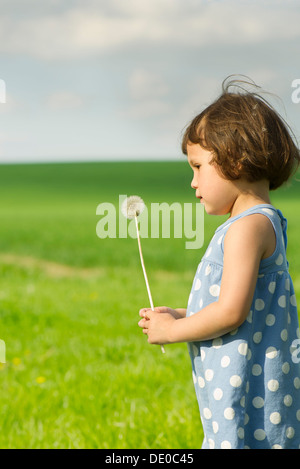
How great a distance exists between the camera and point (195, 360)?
7.09 ft

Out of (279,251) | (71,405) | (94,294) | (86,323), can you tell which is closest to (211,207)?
(279,251)

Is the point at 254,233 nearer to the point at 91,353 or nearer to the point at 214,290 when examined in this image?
the point at 214,290

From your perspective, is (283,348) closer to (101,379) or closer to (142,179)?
(101,379)

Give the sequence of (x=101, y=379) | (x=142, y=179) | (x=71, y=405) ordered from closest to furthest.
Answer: (x=71, y=405) < (x=101, y=379) < (x=142, y=179)

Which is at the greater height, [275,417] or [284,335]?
[284,335]

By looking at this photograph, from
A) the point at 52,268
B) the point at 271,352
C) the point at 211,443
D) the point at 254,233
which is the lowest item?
the point at 211,443

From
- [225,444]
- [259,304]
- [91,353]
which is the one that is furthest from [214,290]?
[91,353]

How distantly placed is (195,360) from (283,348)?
0.30 metres

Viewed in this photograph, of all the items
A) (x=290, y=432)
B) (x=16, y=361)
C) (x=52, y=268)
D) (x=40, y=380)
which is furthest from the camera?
(x=52, y=268)

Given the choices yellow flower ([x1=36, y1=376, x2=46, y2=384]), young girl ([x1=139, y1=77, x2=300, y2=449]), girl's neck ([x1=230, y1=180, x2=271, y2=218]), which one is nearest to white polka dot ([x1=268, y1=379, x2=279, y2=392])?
young girl ([x1=139, y1=77, x2=300, y2=449])

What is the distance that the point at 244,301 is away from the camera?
192 centimetres

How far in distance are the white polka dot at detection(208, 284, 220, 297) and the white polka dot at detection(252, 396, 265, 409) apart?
1.20ft

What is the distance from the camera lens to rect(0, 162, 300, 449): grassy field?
3.28 meters

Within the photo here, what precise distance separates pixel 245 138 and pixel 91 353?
3240 mm
